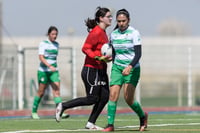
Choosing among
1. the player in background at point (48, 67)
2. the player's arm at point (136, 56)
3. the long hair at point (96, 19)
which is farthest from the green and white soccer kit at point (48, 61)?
the player's arm at point (136, 56)

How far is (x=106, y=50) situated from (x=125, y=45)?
349mm

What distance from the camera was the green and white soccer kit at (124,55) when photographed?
1370 centimetres

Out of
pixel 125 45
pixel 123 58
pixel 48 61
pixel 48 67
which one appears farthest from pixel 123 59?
pixel 48 61

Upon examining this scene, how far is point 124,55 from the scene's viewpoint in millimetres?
13758

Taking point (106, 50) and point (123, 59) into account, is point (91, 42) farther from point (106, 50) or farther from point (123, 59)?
point (123, 59)

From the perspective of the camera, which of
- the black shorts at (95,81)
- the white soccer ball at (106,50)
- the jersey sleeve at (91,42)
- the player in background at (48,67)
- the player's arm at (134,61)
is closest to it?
the player's arm at (134,61)

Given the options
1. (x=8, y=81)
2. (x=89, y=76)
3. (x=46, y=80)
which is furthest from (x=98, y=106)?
(x=8, y=81)

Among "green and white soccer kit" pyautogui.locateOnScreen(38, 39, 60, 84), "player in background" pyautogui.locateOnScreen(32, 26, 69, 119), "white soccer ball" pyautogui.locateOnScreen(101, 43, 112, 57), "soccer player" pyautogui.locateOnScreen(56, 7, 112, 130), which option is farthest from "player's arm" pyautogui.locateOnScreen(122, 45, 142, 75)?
"green and white soccer kit" pyautogui.locateOnScreen(38, 39, 60, 84)

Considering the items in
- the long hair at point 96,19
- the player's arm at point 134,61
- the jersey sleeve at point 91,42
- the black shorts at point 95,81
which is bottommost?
the black shorts at point 95,81

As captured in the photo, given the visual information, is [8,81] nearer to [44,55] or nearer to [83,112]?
[83,112]

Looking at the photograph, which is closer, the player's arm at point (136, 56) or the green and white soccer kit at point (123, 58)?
the player's arm at point (136, 56)

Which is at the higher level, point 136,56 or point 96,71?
point 136,56

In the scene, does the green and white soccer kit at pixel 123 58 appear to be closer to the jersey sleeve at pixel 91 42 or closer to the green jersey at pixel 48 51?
the jersey sleeve at pixel 91 42

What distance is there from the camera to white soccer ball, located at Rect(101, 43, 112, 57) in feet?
44.7
